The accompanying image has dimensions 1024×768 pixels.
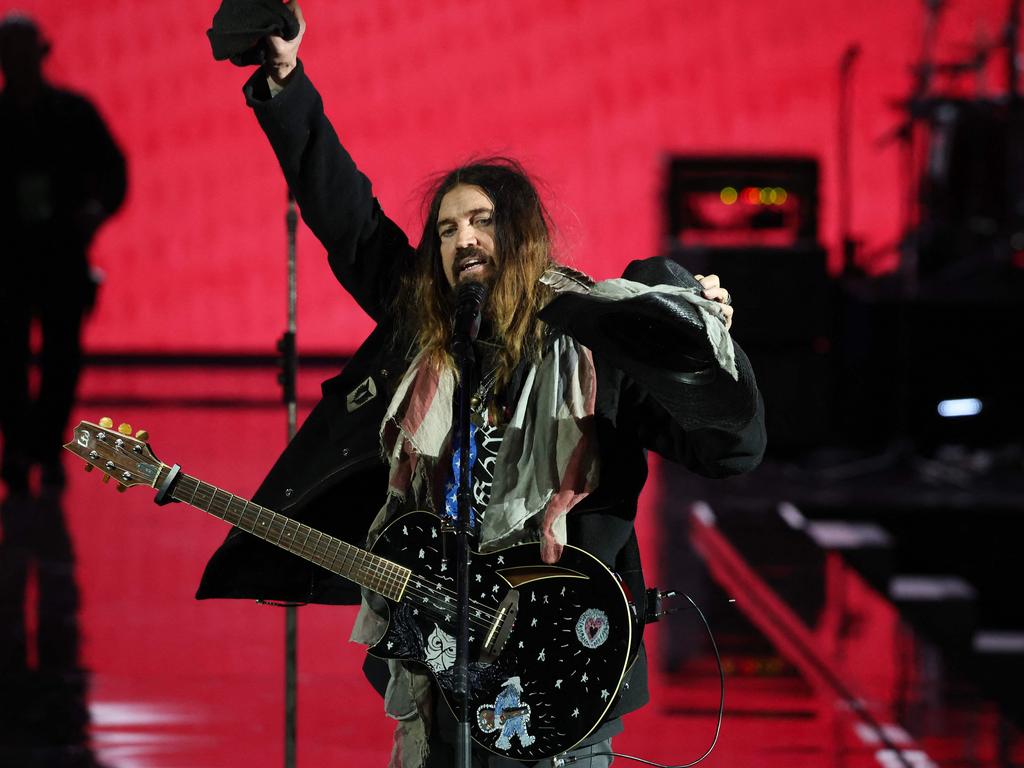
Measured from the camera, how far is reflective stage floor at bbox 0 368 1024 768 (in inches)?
119

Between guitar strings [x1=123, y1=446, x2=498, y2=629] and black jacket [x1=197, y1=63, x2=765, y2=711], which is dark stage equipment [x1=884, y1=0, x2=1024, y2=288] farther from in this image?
guitar strings [x1=123, y1=446, x2=498, y2=629]

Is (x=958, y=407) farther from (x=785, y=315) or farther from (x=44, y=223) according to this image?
(x=44, y=223)

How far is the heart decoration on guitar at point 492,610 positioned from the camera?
6.30 ft

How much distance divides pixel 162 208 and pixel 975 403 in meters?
5.17

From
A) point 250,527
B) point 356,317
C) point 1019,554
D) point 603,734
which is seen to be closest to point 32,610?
point 250,527

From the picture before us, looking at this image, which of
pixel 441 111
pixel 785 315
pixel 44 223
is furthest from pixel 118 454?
pixel 441 111

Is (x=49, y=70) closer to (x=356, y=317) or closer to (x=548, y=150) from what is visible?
(x=356, y=317)

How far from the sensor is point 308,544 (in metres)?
2.00

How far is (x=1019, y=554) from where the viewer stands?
18.3 feet

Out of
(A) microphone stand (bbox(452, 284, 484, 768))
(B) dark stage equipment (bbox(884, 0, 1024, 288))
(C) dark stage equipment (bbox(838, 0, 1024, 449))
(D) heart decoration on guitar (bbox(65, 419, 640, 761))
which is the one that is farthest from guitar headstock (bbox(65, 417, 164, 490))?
(B) dark stage equipment (bbox(884, 0, 1024, 288))

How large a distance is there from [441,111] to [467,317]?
7.11 meters

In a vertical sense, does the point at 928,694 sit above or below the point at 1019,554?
A: below

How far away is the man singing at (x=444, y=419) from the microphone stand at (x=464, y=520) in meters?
0.08

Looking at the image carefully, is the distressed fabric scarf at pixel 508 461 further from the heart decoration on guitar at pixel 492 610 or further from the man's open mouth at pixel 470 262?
the man's open mouth at pixel 470 262
